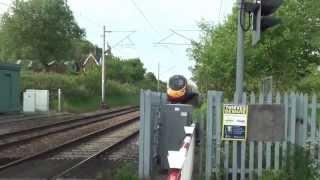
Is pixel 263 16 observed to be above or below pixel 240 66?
above

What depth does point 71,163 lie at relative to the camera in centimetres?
1670

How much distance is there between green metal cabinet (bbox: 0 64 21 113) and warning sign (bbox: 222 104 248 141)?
100 ft

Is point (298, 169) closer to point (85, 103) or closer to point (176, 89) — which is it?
point (176, 89)

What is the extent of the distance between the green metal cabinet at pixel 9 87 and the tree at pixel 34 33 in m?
52.7

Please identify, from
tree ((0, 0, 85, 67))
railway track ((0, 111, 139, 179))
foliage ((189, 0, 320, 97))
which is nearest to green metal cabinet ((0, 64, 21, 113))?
railway track ((0, 111, 139, 179))

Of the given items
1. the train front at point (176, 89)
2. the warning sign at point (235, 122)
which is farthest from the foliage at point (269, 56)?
the warning sign at point (235, 122)

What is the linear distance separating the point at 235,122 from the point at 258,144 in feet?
1.70

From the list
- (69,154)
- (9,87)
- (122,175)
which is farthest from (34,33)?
(122,175)

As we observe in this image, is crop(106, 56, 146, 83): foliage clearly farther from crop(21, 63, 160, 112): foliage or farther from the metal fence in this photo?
the metal fence

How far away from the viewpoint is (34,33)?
9469 cm

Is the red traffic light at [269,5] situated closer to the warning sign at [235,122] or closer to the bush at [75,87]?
the warning sign at [235,122]

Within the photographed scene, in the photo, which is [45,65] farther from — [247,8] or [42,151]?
[247,8]

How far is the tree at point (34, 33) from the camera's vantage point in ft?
311

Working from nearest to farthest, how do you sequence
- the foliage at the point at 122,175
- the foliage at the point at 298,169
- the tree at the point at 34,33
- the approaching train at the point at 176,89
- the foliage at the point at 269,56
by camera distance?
the foliage at the point at 298,169 → the foliage at the point at 122,175 → the approaching train at the point at 176,89 → the foliage at the point at 269,56 → the tree at the point at 34,33
